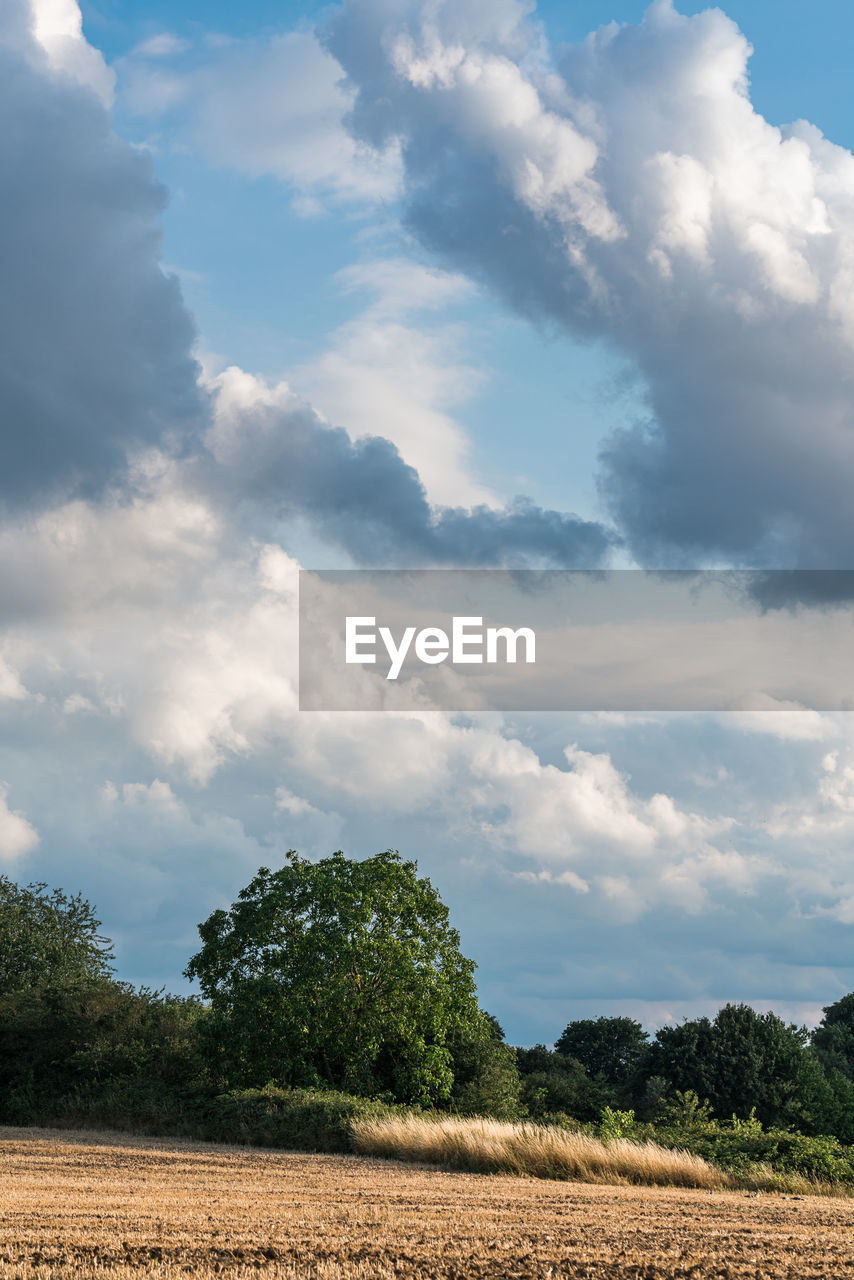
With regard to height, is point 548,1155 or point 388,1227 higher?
point 388,1227

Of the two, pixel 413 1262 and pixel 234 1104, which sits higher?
pixel 413 1262

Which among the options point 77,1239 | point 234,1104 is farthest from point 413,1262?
point 234,1104

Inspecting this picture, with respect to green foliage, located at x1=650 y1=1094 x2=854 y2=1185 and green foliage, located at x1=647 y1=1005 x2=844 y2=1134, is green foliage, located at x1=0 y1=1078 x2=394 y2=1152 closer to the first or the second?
green foliage, located at x1=650 y1=1094 x2=854 y2=1185

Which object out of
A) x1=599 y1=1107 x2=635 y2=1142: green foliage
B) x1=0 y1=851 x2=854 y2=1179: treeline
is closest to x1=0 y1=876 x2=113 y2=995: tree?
x1=0 y1=851 x2=854 y2=1179: treeline

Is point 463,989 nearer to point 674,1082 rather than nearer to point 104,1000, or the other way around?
point 104,1000

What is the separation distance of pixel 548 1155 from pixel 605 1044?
2555 inches

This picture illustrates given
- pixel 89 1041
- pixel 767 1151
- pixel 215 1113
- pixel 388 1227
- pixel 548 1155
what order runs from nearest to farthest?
1. pixel 388 1227
2. pixel 548 1155
3. pixel 767 1151
4. pixel 215 1113
5. pixel 89 1041

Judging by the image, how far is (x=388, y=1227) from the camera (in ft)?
A: 35.2

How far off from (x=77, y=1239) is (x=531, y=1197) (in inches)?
290

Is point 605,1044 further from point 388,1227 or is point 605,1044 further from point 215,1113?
point 388,1227

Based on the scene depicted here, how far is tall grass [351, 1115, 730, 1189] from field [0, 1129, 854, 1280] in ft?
4.07

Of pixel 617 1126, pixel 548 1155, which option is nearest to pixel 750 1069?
pixel 617 1126

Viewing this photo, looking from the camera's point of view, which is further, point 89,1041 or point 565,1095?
point 565,1095

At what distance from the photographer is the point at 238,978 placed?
3519 centimetres
